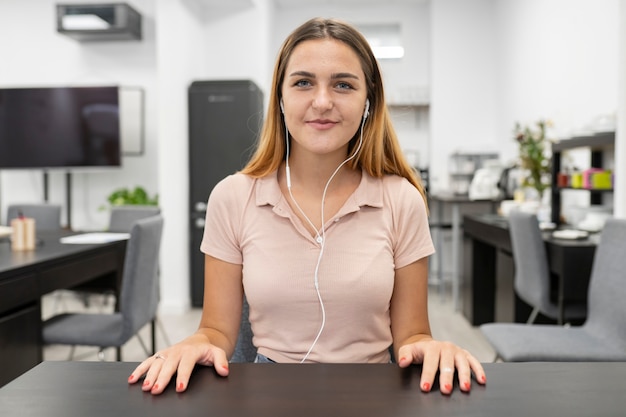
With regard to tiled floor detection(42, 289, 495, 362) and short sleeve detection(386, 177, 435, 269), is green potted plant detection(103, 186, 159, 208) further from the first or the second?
short sleeve detection(386, 177, 435, 269)

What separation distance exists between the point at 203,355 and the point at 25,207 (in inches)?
151

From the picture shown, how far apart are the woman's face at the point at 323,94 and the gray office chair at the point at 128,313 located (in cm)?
140

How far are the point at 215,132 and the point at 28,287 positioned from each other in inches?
107

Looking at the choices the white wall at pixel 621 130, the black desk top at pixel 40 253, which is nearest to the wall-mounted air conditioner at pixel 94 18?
the black desk top at pixel 40 253

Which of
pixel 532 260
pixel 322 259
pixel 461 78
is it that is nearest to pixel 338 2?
pixel 461 78

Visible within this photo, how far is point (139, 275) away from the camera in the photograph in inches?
100

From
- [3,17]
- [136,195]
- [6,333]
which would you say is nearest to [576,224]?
[6,333]

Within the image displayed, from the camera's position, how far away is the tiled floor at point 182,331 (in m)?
3.56

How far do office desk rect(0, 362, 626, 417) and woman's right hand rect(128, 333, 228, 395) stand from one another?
0.04 feet

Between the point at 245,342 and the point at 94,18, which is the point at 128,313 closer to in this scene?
the point at 245,342

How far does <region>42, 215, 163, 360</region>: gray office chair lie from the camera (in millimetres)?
2473

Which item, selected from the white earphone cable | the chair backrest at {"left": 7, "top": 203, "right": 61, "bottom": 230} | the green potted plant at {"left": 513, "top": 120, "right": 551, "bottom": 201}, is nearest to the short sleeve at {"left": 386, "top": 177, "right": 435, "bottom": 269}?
the white earphone cable

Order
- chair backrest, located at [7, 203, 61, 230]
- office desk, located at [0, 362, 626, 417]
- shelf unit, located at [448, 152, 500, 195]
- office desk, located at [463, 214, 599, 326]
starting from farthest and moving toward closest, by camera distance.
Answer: shelf unit, located at [448, 152, 500, 195] < chair backrest, located at [7, 203, 61, 230] < office desk, located at [463, 214, 599, 326] < office desk, located at [0, 362, 626, 417]

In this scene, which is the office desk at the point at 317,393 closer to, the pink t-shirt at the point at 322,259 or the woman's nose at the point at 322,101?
the pink t-shirt at the point at 322,259
